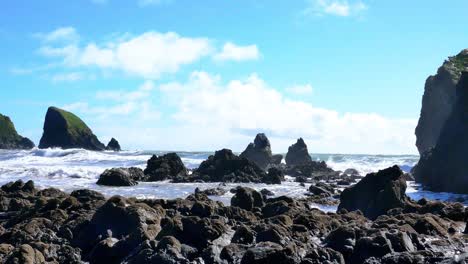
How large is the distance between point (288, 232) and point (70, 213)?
1191 cm

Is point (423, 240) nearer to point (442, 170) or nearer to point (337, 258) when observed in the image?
point (337, 258)

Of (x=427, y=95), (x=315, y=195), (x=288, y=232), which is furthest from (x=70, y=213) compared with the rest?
(x=427, y=95)

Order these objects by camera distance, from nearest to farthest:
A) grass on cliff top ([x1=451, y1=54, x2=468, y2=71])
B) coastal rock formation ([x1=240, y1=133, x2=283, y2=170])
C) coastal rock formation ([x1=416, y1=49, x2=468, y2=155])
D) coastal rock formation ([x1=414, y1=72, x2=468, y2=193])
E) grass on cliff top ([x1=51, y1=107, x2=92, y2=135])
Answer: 1. coastal rock formation ([x1=414, y1=72, x2=468, y2=193])
2. grass on cliff top ([x1=451, y1=54, x2=468, y2=71])
3. coastal rock formation ([x1=416, y1=49, x2=468, y2=155])
4. coastal rock formation ([x1=240, y1=133, x2=283, y2=170])
5. grass on cliff top ([x1=51, y1=107, x2=92, y2=135])

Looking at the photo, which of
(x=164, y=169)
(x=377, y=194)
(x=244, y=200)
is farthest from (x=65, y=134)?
(x=377, y=194)

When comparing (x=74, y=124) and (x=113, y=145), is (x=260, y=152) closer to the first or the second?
(x=113, y=145)

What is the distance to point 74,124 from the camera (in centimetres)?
14588

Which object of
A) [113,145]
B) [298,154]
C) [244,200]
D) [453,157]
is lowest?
[244,200]

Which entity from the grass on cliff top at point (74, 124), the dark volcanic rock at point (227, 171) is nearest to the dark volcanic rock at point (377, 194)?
the dark volcanic rock at point (227, 171)

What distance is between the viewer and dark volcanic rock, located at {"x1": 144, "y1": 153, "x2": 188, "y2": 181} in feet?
214

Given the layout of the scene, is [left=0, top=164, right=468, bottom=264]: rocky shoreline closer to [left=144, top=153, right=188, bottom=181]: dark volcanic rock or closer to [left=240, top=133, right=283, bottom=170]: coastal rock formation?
[left=144, top=153, right=188, bottom=181]: dark volcanic rock

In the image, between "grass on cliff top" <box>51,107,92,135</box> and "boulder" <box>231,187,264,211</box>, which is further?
"grass on cliff top" <box>51,107,92,135</box>

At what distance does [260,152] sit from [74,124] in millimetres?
69428

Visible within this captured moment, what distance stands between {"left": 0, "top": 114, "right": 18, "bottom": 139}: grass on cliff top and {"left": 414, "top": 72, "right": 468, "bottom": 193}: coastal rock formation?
134m

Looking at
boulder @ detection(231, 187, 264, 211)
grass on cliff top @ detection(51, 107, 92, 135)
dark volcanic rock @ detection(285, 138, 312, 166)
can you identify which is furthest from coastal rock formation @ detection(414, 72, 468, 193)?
grass on cliff top @ detection(51, 107, 92, 135)
